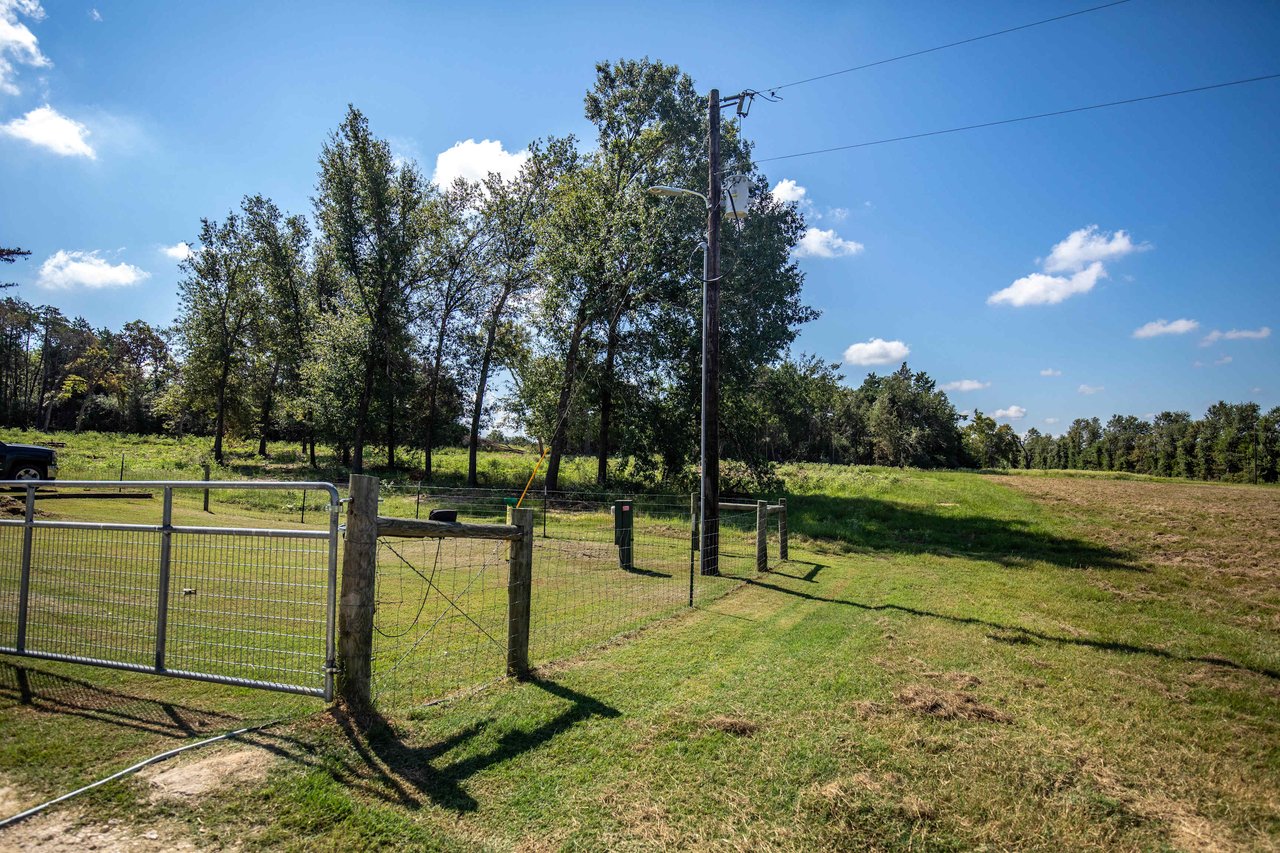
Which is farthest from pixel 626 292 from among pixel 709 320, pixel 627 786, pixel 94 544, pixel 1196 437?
pixel 1196 437

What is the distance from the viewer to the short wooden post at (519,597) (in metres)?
4.90

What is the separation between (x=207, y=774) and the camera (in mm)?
3115

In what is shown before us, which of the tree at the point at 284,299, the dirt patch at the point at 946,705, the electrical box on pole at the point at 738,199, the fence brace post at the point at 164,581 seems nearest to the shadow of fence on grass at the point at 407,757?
the fence brace post at the point at 164,581

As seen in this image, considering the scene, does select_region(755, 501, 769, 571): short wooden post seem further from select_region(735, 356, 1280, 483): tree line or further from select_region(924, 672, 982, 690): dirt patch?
select_region(735, 356, 1280, 483): tree line

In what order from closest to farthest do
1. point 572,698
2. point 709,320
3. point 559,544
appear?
point 572,698
point 709,320
point 559,544

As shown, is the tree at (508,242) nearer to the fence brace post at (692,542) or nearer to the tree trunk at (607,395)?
the tree trunk at (607,395)

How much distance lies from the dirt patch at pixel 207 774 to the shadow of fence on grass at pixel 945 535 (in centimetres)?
1302

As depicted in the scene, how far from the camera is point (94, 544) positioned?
877 cm

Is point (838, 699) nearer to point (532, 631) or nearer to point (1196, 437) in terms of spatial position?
point (532, 631)

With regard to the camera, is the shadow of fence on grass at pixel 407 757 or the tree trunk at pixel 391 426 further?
the tree trunk at pixel 391 426

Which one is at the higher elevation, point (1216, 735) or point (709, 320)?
point (709, 320)

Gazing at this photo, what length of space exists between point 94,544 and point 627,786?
381 inches

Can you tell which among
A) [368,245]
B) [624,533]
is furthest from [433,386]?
[624,533]

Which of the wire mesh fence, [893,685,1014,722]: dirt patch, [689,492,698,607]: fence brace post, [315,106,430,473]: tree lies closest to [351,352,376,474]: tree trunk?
[315,106,430,473]: tree
